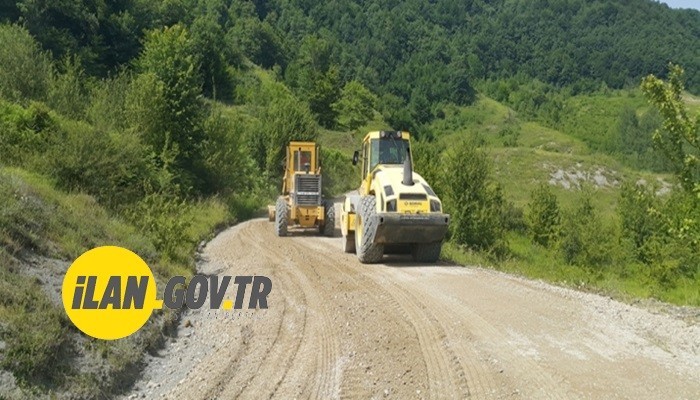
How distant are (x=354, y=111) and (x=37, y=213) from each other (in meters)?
77.5

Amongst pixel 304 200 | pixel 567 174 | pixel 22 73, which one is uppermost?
pixel 22 73

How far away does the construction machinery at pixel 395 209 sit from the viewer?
13.4m

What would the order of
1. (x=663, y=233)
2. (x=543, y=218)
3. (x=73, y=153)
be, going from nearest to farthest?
1. (x=73, y=153)
2. (x=663, y=233)
3. (x=543, y=218)

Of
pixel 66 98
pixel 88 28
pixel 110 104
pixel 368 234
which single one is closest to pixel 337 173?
pixel 88 28

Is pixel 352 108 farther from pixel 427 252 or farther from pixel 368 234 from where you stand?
pixel 368 234

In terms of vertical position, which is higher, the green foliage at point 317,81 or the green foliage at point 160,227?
the green foliage at point 317,81

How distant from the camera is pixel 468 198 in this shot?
2678 centimetres

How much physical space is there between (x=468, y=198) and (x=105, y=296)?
70.4 feet

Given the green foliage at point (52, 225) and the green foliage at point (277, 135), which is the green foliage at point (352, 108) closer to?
the green foliage at point (277, 135)

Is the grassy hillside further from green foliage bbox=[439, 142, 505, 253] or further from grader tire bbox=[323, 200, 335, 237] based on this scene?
grader tire bbox=[323, 200, 335, 237]

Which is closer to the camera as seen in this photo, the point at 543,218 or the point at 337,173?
the point at 543,218

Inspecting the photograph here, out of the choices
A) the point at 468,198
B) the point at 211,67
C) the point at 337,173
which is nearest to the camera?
the point at 468,198

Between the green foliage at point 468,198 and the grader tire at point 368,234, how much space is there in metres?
12.7

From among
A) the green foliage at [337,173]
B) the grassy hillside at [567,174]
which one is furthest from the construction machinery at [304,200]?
the green foliage at [337,173]
